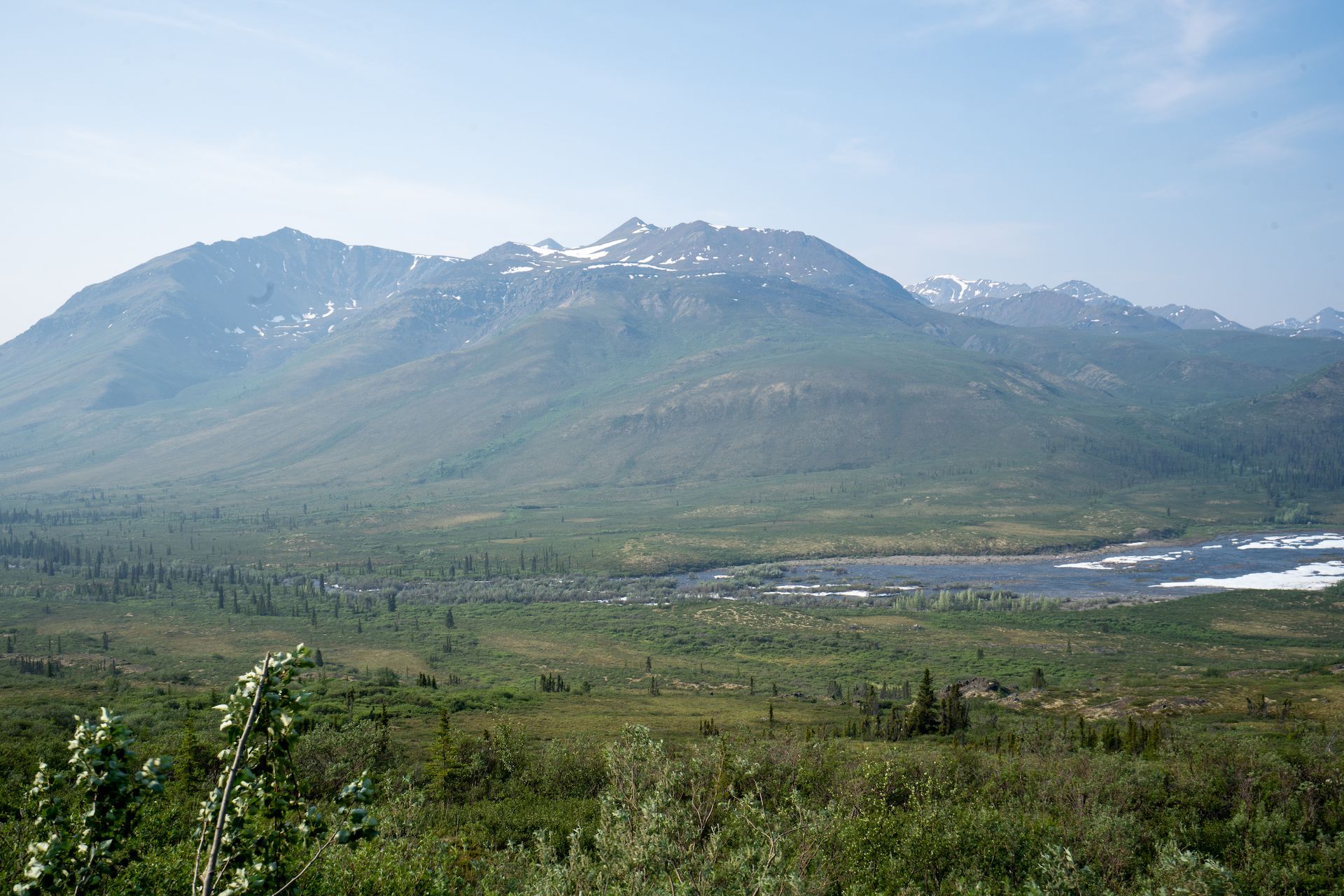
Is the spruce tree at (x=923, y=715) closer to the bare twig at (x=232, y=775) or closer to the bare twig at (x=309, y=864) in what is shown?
the bare twig at (x=309, y=864)

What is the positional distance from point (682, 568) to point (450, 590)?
4598 centimetres

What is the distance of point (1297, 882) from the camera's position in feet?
82.6

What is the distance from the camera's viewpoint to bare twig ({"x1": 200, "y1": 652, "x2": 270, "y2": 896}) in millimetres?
7566

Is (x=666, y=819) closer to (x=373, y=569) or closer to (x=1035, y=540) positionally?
(x=373, y=569)

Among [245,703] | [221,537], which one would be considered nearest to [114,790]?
[245,703]

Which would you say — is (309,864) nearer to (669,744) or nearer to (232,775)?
(232,775)

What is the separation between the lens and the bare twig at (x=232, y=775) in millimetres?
7566

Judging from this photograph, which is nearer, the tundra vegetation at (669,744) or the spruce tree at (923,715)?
the tundra vegetation at (669,744)

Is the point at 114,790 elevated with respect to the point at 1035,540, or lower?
elevated

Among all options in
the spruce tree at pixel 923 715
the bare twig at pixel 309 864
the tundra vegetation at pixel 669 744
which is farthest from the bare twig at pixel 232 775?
the spruce tree at pixel 923 715

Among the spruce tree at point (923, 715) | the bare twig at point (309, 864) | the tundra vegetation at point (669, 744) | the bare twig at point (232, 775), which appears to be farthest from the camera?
the spruce tree at point (923, 715)

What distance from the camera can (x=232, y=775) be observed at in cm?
750

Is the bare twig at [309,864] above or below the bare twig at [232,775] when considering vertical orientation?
below

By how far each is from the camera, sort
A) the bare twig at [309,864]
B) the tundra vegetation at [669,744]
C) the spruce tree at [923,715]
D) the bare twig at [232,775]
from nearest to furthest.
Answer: the bare twig at [232,775] → the bare twig at [309,864] → the tundra vegetation at [669,744] → the spruce tree at [923,715]
